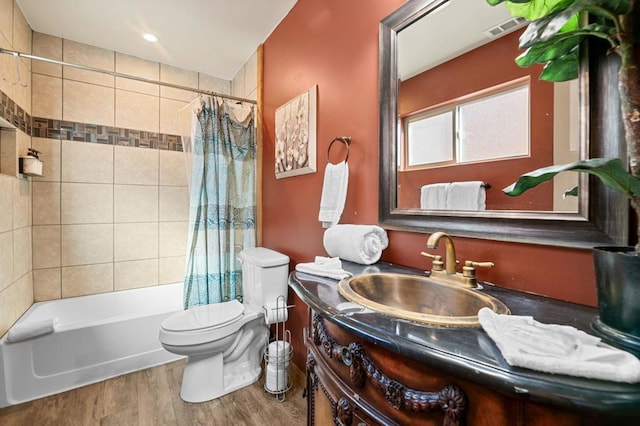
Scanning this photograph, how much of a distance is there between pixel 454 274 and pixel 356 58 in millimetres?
1146

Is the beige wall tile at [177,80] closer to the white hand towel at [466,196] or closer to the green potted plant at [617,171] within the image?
the white hand towel at [466,196]

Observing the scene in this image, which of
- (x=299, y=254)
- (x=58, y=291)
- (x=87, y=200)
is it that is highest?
(x=87, y=200)

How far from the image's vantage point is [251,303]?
2031mm

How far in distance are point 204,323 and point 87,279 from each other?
5.12 ft

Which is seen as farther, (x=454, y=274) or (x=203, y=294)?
(x=203, y=294)

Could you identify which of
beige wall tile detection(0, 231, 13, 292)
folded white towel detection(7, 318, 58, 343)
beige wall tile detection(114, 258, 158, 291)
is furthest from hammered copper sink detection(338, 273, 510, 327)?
beige wall tile detection(114, 258, 158, 291)

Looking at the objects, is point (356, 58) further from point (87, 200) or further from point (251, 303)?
point (87, 200)

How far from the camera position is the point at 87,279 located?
2.51 meters

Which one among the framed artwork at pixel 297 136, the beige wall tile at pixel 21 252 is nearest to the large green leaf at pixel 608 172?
the framed artwork at pixel 297 136

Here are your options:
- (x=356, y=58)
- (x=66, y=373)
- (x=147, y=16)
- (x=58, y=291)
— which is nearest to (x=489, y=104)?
(x=356, y=58)

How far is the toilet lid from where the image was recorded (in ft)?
5.58

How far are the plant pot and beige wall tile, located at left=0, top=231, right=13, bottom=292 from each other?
9.22 feet

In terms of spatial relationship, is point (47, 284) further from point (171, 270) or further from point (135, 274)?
point (171, 270)

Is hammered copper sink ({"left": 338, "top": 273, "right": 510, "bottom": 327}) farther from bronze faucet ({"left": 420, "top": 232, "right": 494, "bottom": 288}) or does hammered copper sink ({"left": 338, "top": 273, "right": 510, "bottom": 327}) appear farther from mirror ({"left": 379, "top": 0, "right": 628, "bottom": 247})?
mirror ({"left": 379, "top": 0, "right": 628, "bottom": 247})
